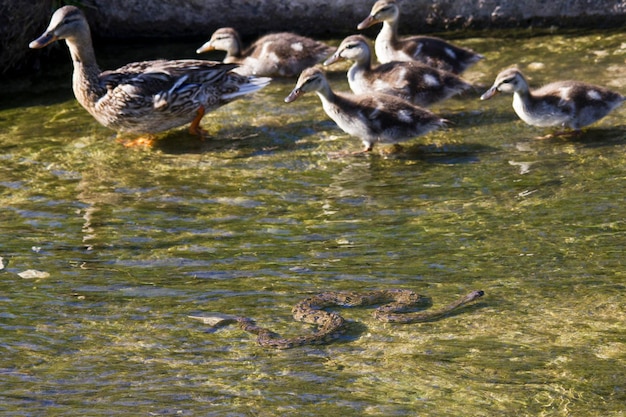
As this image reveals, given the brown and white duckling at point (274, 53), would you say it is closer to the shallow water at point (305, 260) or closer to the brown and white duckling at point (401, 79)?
the shallow water at point (305, 260)

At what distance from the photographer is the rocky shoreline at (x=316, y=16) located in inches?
441

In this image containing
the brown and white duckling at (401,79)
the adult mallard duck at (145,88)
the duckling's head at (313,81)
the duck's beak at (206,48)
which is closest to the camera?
the duckling's head at (313,81)

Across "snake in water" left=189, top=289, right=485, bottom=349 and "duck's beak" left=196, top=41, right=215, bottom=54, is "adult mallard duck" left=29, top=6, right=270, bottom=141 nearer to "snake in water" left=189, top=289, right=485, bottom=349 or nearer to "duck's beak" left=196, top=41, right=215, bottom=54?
"duck's beak" left=196, top=41, right=215, bottom=54

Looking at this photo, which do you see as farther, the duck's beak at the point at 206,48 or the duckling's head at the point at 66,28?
the duck's beak at the point at 206,48

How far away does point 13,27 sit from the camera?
10.4m

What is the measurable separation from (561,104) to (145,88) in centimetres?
334

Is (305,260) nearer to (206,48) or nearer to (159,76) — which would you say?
(159,76)

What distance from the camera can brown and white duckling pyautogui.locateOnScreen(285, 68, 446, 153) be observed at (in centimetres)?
840

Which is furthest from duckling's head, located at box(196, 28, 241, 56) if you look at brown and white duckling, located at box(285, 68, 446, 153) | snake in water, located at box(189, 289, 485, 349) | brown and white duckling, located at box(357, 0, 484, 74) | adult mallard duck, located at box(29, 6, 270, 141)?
snake in water, located at box(189, 289, 485, 349)

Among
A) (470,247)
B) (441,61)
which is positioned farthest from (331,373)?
(441,61)

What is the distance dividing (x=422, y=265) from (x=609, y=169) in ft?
6.78

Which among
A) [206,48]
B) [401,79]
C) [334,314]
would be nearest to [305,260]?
[334,314]

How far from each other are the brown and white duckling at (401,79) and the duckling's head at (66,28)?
2297mm

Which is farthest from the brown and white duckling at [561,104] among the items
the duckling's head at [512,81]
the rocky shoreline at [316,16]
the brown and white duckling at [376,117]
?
the rocky shoreline at [316,16]
